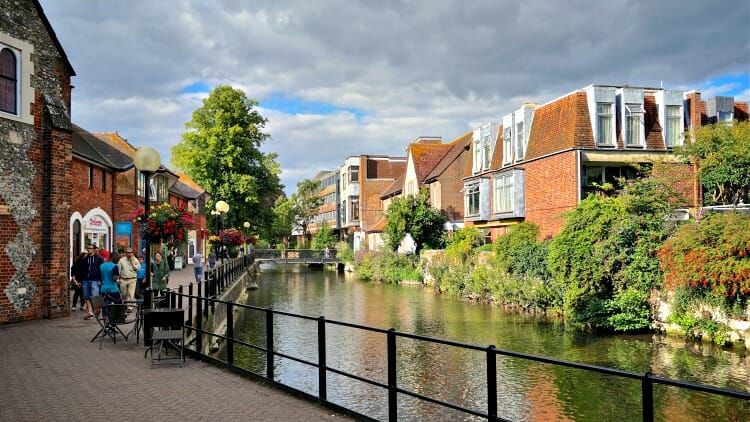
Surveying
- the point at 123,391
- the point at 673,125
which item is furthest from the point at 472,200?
Result: the point at 123,391

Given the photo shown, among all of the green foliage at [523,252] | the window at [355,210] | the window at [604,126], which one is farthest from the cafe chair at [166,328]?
the window at [355,210]

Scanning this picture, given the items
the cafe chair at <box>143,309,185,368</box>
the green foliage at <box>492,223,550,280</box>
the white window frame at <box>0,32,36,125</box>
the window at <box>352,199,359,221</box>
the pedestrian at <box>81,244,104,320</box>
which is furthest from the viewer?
the window at <box>352,199,359,221</box>

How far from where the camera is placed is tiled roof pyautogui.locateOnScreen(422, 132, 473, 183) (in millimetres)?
44375

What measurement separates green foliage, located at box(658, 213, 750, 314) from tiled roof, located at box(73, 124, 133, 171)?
21.5 metres

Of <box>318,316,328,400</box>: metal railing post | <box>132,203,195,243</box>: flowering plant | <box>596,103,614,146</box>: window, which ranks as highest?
<box>596,103,614,146</box>: window

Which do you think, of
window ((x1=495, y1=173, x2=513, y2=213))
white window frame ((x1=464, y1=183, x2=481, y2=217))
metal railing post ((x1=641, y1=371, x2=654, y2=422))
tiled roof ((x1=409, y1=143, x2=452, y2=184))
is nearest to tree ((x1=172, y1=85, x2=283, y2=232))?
tiled roof ((x1=409, y1=143, x2=452, y2=184))

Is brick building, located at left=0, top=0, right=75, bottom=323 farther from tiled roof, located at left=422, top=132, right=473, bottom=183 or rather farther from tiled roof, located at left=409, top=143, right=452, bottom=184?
tiled roof, located at left=409, top=143, right=452, bottom=184

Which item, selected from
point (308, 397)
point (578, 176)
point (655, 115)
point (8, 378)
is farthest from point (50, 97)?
point (655, 115)

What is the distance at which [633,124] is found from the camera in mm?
27750

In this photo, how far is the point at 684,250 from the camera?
56.5 ft

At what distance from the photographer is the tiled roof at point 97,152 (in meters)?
24.4

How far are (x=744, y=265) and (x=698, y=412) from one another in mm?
6117

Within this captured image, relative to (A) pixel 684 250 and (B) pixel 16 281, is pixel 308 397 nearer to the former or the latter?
(B) pixel 16 281

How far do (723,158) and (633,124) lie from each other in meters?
4.61
